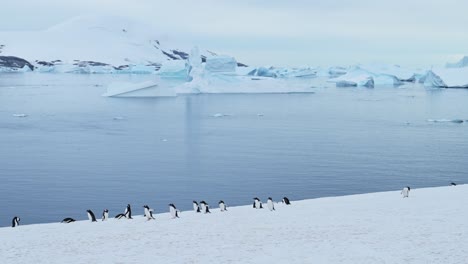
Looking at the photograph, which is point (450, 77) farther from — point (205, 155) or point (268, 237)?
point (268, 237)

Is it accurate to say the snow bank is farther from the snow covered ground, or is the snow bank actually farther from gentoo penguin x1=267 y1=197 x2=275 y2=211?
gentoo penguin x1=267 y1=197 x2=275 y2=211

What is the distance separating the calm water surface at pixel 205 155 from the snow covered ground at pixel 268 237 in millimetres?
3858

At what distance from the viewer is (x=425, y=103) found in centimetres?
4884

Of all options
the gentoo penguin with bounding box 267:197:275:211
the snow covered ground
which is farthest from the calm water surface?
the snow covered ground

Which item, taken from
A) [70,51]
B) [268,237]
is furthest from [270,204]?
[70,51]

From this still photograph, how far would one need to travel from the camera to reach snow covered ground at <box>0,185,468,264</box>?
8250 millimetres

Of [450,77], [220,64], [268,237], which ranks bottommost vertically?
[268,237]

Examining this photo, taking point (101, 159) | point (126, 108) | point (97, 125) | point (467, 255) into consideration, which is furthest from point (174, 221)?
point (126, 108)

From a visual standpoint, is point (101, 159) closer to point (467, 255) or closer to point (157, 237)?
point (157, 237)

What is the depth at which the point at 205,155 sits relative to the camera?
23.0 metres

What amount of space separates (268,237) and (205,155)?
13685 millimetres

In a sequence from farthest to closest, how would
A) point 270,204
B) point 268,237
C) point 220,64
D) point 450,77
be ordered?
point 450,77 < point 220,64 < point 270,204 < point 268,237

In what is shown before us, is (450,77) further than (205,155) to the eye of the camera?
Yes

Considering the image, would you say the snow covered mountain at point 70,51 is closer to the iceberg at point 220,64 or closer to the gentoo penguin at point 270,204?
the iceberg at point 220,64
